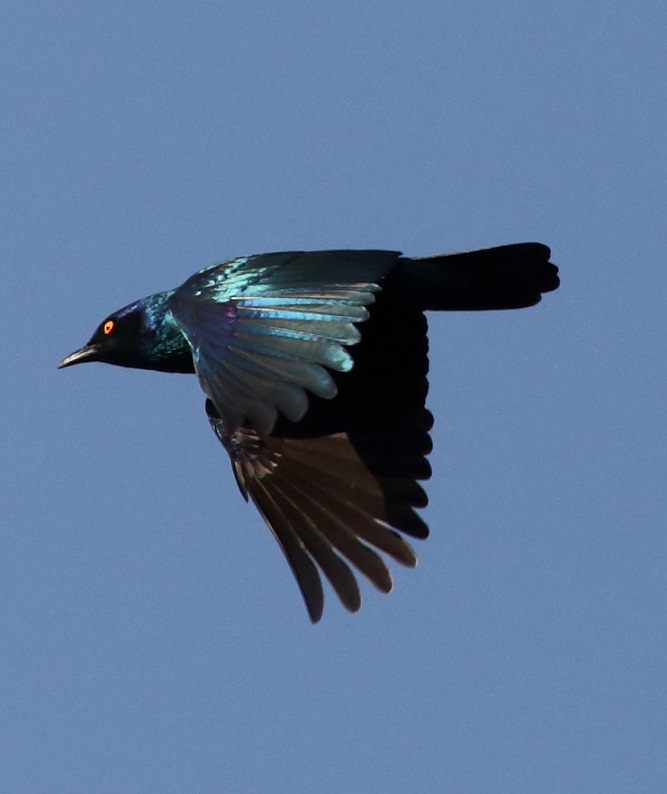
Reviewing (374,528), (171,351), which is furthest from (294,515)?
(171,351)

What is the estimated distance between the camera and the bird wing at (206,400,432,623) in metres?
12.3

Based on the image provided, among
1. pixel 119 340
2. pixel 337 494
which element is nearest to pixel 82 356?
pixel 119 340

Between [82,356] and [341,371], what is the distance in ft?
7.63

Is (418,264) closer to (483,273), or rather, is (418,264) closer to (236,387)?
(483,273)

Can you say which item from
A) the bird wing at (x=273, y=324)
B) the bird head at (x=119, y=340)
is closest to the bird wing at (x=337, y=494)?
the bird head at (x=119, y=340)

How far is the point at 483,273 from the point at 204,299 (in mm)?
1764

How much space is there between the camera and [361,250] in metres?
12.1

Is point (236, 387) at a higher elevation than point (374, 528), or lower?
higher

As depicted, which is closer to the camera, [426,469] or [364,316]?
[364,316]

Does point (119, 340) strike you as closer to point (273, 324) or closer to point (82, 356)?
point (82, 356)

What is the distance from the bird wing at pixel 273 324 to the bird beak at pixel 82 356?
1362 millimetres

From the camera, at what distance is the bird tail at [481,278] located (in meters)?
12.5

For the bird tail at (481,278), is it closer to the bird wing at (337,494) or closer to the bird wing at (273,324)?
the bird wing at (273,324)

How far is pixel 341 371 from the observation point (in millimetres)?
12047
